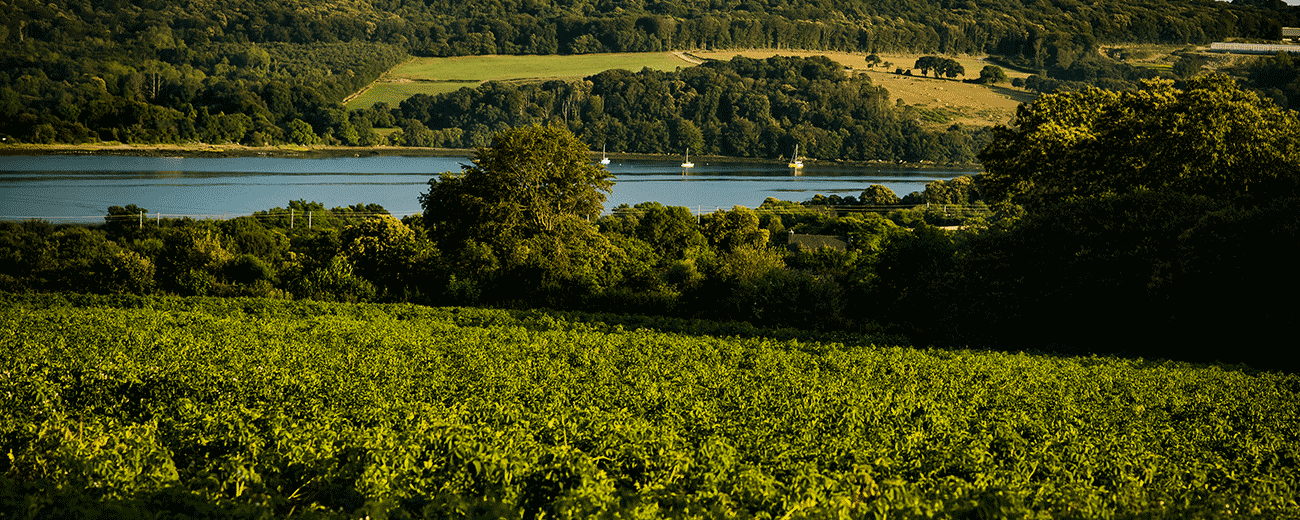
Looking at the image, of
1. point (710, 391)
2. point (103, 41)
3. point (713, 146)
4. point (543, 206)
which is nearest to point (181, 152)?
point (103, 41)

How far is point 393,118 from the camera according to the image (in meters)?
132

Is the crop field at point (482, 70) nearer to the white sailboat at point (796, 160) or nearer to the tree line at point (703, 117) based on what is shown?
the tree line at point (703, 117)

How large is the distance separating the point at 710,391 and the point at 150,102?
124 meters

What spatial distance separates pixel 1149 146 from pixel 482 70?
149 m

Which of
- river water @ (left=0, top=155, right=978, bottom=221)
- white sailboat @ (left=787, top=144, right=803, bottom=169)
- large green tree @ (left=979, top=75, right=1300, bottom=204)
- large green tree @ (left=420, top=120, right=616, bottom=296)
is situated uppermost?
large green tree @ (left=979, top=75, right=1300, bottom=204)

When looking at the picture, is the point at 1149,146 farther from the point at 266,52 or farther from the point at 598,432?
the point at 266,52

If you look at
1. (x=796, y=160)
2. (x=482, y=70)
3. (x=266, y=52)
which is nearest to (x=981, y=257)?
(x=796, y=160)

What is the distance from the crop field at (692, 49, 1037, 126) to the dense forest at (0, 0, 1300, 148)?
6359 mm

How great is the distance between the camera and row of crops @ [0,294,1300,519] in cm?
606

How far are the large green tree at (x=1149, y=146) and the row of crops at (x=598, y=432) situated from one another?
13214mm

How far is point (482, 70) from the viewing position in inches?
6447

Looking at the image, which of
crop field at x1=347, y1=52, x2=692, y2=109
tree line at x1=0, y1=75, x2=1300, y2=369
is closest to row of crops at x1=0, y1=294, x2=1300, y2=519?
tree line at x1=0, y1=75, x2=1300, y2=369

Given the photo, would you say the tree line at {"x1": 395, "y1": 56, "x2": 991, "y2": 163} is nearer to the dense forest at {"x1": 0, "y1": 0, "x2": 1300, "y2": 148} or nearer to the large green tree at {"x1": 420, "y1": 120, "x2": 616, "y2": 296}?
the dense forest at {"x1": 0, "y1": 0, "x2": 1300, "y2": 148}

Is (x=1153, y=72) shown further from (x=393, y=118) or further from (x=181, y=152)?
(x=181, y=152)
